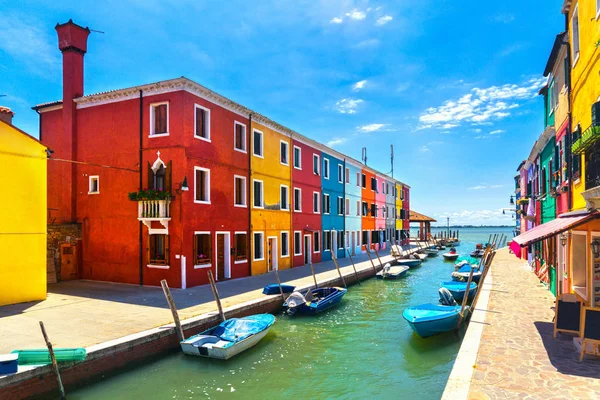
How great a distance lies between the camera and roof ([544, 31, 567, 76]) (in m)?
12.0

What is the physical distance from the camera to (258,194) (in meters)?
22.7

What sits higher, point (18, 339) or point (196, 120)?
point (196, 120)

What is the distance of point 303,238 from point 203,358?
694 inches

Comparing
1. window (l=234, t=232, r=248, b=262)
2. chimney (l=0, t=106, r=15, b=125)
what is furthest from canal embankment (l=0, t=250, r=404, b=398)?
chimney (l=0, t=106, r=15, b=125)

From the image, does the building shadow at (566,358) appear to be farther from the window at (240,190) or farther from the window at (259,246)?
the window at (259,246)

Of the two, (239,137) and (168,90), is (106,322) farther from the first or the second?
(239,137)

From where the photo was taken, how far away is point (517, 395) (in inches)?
247

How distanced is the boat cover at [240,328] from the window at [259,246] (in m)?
9.64

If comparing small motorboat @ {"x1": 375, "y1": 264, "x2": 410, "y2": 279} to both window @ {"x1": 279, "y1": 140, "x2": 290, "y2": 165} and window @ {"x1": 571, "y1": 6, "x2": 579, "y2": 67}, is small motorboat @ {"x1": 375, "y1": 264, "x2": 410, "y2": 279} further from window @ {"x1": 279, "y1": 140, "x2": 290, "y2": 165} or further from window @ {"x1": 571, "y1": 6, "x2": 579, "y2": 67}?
window @ {"x1": 571, "y1": 6, "x2": 579, "y2": 67}

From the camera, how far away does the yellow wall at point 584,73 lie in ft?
29.7

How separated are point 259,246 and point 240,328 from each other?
10890 millimetres

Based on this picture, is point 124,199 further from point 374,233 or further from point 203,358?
point 374,233

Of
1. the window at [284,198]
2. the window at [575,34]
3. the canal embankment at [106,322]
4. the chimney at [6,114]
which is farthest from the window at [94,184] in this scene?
the window at [575,34]

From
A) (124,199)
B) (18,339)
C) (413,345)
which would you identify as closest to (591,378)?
(413,345)
